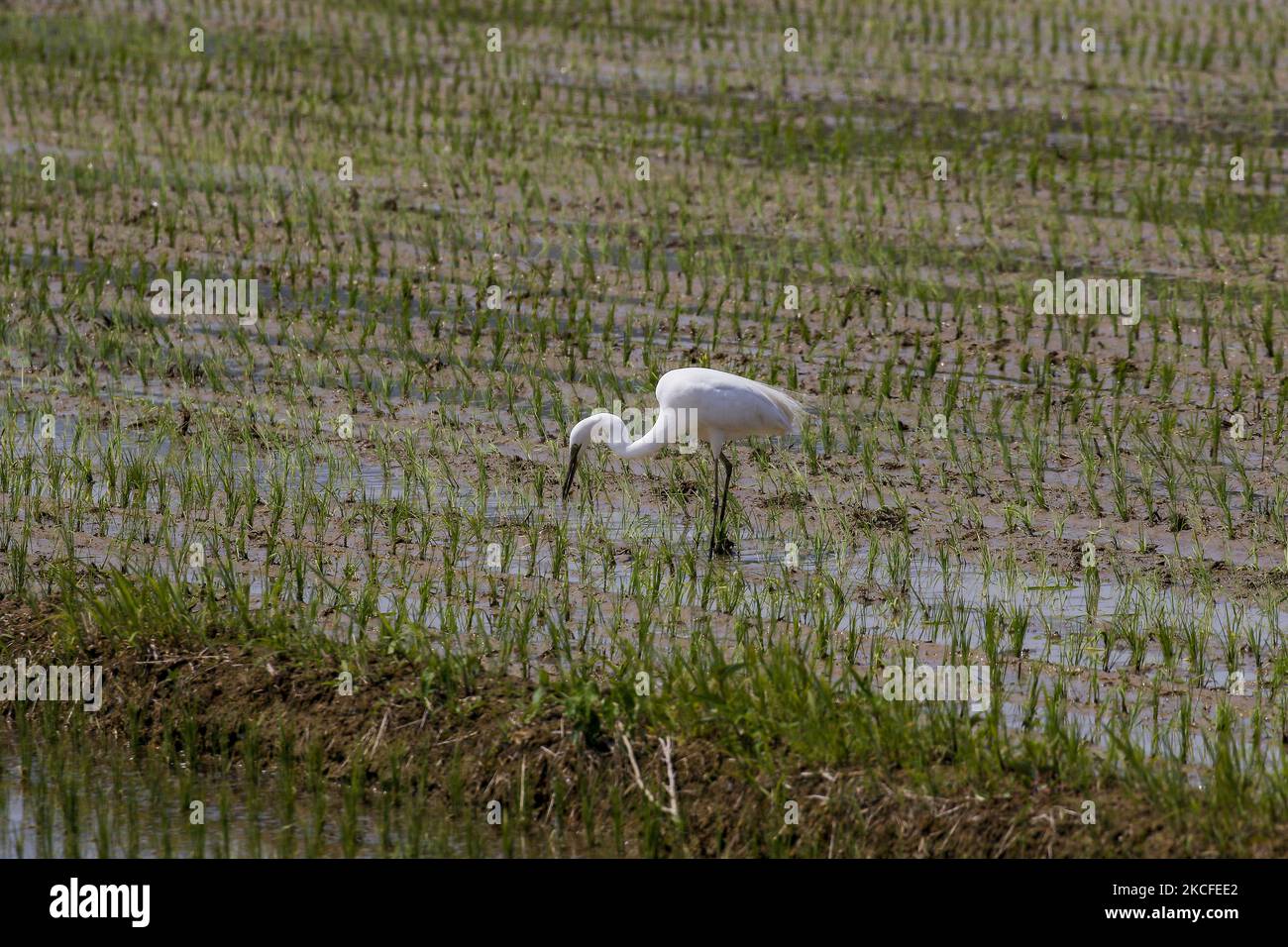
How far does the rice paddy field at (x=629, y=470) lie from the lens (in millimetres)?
6207

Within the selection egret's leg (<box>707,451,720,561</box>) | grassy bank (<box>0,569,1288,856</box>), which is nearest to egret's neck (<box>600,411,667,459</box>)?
egret's leg (<box>707,451,720,561</box>)

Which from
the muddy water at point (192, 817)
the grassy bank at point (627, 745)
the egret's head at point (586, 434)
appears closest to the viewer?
the grassy bank at point (627, 745)

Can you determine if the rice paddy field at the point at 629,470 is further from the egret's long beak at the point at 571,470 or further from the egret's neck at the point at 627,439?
the egret's neck at the point at 627,439

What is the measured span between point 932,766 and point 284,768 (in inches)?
88.2

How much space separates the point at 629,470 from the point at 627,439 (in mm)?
1149

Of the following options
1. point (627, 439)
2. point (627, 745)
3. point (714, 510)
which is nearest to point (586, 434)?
point (627, 439)

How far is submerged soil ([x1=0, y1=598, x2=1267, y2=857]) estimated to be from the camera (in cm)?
573

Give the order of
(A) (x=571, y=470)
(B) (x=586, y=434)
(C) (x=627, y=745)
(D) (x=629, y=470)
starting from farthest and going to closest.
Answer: (D) (x=629, y=470) < (A) (x=571, y=470) < (B) (x=586, y=434) < (C) (x=627, y=745)

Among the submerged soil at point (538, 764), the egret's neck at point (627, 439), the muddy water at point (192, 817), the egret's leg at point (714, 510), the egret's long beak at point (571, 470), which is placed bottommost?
the muddy water at point (192, 817)

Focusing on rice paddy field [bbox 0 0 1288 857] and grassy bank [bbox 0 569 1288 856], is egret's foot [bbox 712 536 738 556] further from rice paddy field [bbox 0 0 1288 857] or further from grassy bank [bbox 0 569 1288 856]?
grassy bank [bbox 0 569 1288 856]

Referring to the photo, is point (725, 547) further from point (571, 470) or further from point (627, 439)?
point (571, 470)

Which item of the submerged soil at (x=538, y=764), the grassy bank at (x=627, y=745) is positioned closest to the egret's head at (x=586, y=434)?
the grassy bank at (x=627, y=745)

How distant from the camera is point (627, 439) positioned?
8.87 metres

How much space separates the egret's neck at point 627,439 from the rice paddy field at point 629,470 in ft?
1.30
